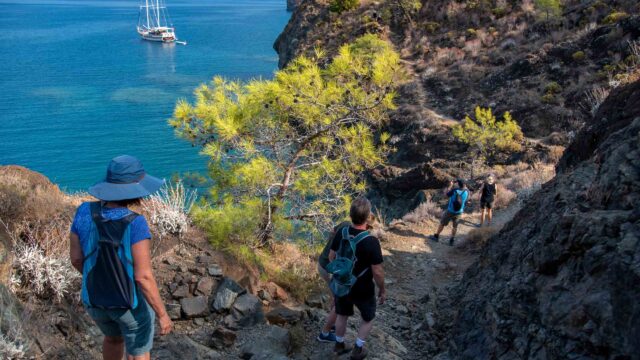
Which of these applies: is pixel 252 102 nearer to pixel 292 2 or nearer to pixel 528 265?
pixel 528 265

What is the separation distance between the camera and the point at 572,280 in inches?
148

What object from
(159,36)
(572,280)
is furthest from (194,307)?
(159,36)

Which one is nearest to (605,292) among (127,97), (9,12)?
(127,97)

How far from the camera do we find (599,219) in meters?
3.80

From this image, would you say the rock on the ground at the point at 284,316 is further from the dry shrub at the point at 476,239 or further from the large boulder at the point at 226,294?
the dry shrub at the point at 476,239

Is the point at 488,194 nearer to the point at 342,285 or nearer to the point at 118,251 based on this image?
the point at 342,285

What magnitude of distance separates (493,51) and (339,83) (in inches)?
1079

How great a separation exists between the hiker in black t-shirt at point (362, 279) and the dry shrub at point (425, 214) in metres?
8.75

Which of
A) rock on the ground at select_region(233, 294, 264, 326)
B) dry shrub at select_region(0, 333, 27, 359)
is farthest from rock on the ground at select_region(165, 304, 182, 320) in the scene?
dry shrub at select_region(0, 333, 27, 359)

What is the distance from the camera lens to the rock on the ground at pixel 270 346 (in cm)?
520

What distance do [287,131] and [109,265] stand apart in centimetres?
595

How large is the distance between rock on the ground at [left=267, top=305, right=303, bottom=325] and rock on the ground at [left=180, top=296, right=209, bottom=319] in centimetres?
78

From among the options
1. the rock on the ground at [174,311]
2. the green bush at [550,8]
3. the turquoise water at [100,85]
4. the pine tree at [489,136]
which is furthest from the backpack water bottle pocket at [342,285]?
the green bush at [550,8]

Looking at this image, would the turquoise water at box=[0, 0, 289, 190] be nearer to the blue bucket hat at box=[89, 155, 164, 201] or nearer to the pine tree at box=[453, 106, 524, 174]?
the blue bucket hat at box=[89, 155, 164, 201]
